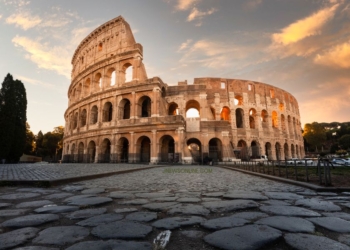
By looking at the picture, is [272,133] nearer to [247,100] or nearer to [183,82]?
[247,100]

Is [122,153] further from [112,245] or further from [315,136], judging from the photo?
[315,136]

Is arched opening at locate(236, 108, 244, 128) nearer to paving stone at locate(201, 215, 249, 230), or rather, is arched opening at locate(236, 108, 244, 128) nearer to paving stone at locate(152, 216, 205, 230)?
paving stone at locate(201, 215, 249, 230)

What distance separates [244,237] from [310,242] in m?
0.45

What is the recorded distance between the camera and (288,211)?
227 centimetres

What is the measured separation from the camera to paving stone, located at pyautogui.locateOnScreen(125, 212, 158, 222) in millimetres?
1960

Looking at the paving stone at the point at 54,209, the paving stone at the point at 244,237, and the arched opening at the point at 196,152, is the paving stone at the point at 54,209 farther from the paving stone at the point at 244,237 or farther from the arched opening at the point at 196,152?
the arched opening at the point at 196,152

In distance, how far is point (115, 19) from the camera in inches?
1025

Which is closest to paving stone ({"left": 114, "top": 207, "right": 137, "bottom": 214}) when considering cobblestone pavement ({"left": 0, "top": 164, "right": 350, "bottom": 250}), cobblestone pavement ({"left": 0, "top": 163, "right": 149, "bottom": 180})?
cobblestone pavement ({"left": 0, "top": 164, "right": 350, "bottom": 250})

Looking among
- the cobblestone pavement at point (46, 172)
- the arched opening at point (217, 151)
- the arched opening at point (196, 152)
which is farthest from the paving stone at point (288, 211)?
the arched opening at point (217, 151)

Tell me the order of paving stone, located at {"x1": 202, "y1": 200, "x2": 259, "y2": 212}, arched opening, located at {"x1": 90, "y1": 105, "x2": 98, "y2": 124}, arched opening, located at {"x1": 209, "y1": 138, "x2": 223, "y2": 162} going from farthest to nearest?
arched opening, located at {"x1": 90, "y1": 105, "x2": 98, "y2": 124}, arched opening, located at {"x1": 209, "y1": 138, "x2": 223, "y2": 162}, paving stone, located at {"x1": 202, "y1": 200, "x2": 259, "y2": 212}

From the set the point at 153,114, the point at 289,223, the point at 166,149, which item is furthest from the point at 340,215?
the point at 166,149

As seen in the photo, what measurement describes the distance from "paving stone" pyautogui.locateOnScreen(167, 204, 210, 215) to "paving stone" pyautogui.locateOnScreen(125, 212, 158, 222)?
0.23m

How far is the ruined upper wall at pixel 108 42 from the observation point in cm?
2486

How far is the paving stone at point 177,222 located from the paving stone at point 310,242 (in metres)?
0.77
